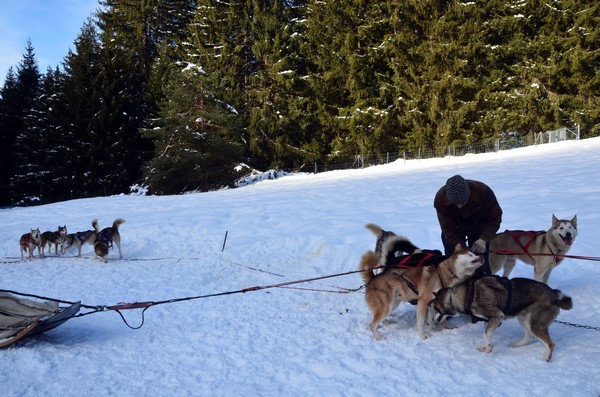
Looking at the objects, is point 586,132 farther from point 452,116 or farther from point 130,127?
point 130,127

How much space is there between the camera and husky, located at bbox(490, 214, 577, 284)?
213 inches

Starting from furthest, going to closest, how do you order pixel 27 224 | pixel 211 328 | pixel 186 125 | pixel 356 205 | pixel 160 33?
pixel 160 33 < pixel 186 125 < pixel 27 224 < pixel 356 205 < pixel 211 328

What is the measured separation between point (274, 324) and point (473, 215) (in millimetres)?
2801

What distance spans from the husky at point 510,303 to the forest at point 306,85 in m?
23.4

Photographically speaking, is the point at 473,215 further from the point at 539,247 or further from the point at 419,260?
the point at 539,247

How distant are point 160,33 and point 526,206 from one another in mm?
33261

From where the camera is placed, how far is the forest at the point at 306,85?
2903cm

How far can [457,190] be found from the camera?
4.78 m

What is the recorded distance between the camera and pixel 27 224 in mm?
13945

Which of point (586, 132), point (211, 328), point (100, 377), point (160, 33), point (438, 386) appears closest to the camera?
point (438, 386)

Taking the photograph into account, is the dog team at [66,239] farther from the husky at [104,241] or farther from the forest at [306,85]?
the forest at [306,85]

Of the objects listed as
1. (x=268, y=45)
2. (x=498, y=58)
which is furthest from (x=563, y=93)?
(x=268, y=45)

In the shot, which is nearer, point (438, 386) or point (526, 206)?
point (438, 386)

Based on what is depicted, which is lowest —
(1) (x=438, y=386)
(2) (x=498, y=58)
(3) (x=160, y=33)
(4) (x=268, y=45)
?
(1) (x=438, y=386)
